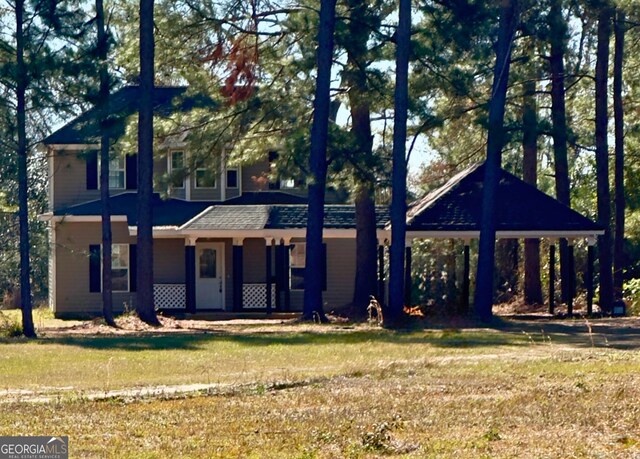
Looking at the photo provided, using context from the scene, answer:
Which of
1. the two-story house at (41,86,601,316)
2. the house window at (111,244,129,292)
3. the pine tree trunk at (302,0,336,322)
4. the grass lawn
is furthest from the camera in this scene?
the house window at (111,244,129,292)

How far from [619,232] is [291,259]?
34.7ft

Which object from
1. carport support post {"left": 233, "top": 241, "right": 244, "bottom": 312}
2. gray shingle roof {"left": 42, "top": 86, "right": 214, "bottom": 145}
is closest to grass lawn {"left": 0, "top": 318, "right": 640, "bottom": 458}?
gray shingle roof {"left": 42, "top": 86, "right": 214, "bottom": 145}

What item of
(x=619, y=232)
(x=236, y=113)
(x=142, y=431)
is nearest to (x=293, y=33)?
(x=236, y=113)

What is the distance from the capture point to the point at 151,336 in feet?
89.4

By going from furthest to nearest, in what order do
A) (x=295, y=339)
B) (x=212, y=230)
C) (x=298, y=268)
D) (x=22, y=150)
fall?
(x=298, y=268) < (x=212, y=230) < (x=22, y=150) < (x=295, y=339)

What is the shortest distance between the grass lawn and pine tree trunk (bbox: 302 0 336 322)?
24.8ft

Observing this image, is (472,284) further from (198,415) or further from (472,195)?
(198,415)

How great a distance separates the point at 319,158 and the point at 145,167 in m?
4.52

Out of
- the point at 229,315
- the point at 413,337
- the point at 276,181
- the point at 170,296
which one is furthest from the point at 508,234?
the point at 170,296

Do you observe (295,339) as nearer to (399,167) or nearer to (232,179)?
(399,167)

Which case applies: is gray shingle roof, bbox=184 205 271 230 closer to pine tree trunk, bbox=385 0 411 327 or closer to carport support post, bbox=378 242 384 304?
carport support post, bbox=378 242 384 304

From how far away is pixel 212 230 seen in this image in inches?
1425

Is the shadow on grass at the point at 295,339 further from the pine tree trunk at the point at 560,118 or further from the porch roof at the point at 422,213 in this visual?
the pine tree trunk at the point at 560,118

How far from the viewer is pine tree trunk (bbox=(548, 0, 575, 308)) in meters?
30.8
